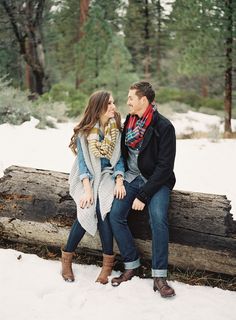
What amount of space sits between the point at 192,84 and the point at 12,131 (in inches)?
1013

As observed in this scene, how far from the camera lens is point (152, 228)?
3.28 metres

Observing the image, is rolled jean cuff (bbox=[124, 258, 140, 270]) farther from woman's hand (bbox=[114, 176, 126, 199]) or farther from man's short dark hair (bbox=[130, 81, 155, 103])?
man's short dark hair (bbox=[130, 81, 155, 103])

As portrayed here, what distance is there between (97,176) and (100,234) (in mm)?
540

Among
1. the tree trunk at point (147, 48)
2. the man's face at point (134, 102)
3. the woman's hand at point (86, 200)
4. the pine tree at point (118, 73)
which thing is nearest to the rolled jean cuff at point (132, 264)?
the woman's hand at point (86, 200)

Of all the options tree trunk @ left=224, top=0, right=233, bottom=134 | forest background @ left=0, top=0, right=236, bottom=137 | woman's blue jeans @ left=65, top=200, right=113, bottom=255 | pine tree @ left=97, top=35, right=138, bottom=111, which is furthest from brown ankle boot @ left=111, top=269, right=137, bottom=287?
pine tree @ left=97, top=35, right=138, bottom=111

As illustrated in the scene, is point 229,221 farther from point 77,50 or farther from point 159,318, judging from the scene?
point 77,50

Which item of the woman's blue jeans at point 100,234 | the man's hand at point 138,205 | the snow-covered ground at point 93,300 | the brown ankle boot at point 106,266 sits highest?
the man's hand at point 138,205

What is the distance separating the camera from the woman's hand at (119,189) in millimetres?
3393

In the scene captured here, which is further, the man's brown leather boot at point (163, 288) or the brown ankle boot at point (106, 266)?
the brown ankle boot at point (106, 266)

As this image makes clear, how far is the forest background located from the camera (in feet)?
34.9

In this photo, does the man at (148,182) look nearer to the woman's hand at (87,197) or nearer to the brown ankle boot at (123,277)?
the brown ankle boot at (123,277)

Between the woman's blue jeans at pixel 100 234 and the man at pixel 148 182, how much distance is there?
76 millimetres

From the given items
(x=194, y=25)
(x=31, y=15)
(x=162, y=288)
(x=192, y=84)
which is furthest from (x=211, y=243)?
(x=192, y=84)

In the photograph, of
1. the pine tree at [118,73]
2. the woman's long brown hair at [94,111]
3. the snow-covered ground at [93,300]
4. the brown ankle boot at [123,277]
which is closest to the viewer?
the snow-covered ground at [93,300]
